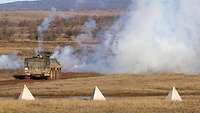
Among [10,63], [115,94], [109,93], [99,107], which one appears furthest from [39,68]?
[99,107]

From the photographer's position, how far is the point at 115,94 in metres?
41.3

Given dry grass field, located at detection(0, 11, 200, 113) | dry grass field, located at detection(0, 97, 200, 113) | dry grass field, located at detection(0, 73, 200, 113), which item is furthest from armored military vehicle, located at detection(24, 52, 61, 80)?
dry grass field, located at detection(0, 97, 200, 113)

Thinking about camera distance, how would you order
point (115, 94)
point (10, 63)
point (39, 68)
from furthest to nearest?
point (10, 63)
point (39, 68)
point (115, 94)

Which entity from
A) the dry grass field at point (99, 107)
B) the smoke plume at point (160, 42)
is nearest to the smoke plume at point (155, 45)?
the smoke plume at point (160, 42)

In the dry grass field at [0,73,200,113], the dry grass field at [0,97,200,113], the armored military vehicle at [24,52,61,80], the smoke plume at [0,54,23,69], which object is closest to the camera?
the dry grass field at [0,97,200,113]

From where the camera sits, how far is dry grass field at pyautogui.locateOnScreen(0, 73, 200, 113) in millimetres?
29906

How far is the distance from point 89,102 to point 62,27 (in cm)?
11948

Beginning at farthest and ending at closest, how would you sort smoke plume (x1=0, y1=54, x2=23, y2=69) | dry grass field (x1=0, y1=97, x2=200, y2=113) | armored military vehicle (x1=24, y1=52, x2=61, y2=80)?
smoke plume (x1=0, y1=54, x2=23, y2=69)
armored military vehicle (x1=24, y1=52, x2=61, y2=80)
dry grass field (x1=0, y1=97, x2=200, y2=113)

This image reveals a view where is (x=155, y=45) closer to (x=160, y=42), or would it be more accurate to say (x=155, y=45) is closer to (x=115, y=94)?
(x=160, y=42)

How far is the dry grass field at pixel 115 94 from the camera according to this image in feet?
98.1

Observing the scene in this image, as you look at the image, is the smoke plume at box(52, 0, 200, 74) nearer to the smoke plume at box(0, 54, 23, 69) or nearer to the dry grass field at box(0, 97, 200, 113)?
the smoke plume at box(0, 54, 23, 69)

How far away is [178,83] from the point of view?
47500mm

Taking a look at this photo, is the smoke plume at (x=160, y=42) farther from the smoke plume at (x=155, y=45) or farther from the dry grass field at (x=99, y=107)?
the dry grass field at (x=99, y=107)

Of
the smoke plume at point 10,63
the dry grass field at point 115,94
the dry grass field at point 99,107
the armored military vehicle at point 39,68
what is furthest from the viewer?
the smoke plume at point 10,63
